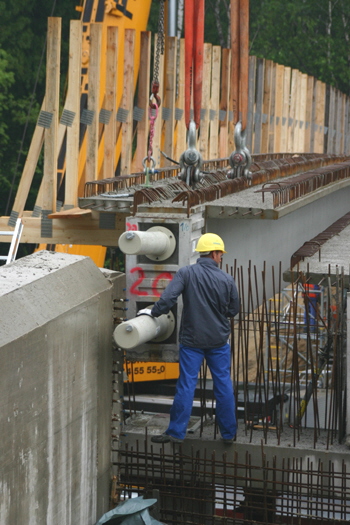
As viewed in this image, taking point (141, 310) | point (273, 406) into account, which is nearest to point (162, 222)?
point (141, 310)

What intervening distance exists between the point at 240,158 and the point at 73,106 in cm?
329

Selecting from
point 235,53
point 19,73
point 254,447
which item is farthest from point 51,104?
point 19,73

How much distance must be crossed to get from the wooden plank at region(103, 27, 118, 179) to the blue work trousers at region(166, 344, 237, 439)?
8.16 metres

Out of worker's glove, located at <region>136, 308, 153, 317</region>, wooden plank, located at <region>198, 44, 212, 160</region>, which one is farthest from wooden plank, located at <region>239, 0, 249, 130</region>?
wooden plank, located at <region>198, 44, 212, 160</region>

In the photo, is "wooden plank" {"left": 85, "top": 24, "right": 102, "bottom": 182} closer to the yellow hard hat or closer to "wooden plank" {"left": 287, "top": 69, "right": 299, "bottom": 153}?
the yellow hard hat

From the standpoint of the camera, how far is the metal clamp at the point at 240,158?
12.4 metres

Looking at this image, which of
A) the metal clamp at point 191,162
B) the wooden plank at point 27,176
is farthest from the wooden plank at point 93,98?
the metal clamp at point 191,162

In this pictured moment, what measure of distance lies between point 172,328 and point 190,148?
2756 millimetres

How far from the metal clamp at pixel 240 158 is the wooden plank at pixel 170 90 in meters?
6.75

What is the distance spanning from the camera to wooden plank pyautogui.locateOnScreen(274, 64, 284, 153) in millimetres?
30016

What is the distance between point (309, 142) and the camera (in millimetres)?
36281

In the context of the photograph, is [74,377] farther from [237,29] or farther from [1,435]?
[237,29]

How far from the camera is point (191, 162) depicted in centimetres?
1121

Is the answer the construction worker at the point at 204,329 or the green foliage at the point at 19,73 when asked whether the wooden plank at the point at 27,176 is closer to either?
the construction worker at the point at 204,329
